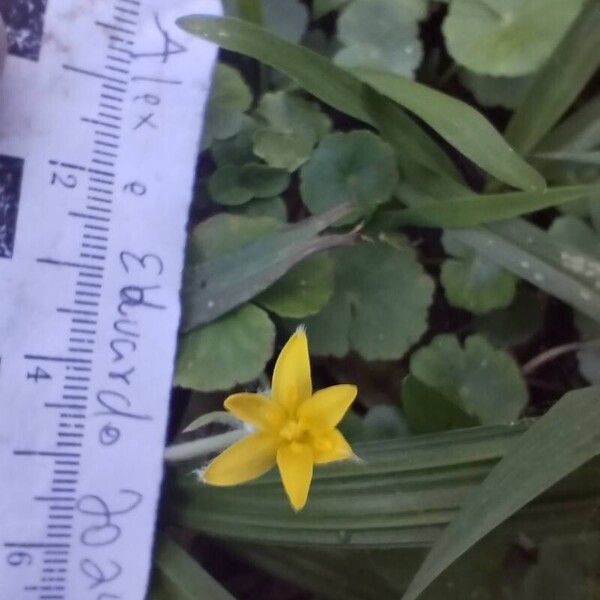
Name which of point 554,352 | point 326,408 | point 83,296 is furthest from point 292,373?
point 554,352

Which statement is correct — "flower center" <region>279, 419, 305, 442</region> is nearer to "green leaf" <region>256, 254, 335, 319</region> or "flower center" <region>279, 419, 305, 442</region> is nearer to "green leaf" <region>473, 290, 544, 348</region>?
"green leaf" <region>256, 254, 335, 319</region>

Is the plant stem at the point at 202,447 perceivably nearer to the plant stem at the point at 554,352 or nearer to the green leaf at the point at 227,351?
the green leaf at the point at 227,351

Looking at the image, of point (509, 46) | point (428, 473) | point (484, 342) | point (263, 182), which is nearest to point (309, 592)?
point (428, 473)

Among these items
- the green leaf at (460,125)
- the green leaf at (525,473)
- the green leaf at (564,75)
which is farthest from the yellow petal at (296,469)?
the green leaf at (564,75)

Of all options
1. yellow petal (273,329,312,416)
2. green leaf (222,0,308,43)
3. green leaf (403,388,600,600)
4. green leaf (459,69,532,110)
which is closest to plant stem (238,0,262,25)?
green leaf (222,0,308,43)

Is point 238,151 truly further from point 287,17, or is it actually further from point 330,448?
point 330,448

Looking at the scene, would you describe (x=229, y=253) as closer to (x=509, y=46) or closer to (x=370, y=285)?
(x=370, y=285)
